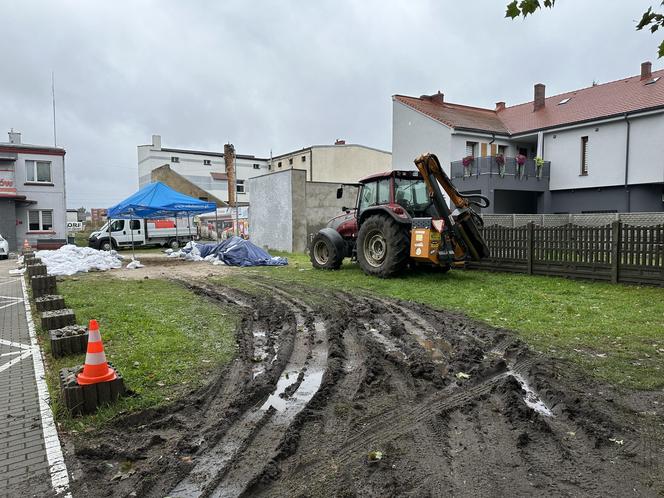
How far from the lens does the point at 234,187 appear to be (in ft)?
165

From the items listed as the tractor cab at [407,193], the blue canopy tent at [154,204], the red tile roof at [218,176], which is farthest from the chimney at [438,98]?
the red tile roof at [218,176]

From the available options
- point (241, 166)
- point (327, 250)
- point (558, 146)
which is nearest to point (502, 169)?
point (558, 146)

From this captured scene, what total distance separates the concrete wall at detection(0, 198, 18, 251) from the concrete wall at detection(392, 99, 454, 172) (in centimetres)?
2357

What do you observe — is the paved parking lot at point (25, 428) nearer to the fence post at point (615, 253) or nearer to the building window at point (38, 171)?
the fence post at point (615, 253)

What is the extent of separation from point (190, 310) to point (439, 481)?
606 cm

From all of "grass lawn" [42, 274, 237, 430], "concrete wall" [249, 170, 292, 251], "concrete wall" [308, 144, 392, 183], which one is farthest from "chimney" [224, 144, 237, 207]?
"grass lawn" [42, 274, 237, 430]

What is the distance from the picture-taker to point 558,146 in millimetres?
23953

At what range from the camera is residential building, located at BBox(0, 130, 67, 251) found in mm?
27719

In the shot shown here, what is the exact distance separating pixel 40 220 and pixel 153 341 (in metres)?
29.2

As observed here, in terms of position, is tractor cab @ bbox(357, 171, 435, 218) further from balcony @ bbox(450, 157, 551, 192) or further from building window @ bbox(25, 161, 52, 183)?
building window @ bbox(25, 161, 52, 183)

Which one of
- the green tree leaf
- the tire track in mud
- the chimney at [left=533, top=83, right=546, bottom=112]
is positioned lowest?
the tire track in mud

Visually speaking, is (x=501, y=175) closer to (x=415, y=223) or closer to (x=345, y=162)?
(x=415, y=223)

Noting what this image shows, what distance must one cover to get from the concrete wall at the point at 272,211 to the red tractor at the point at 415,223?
9.82 meters

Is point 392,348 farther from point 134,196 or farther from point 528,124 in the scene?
point 528,124
